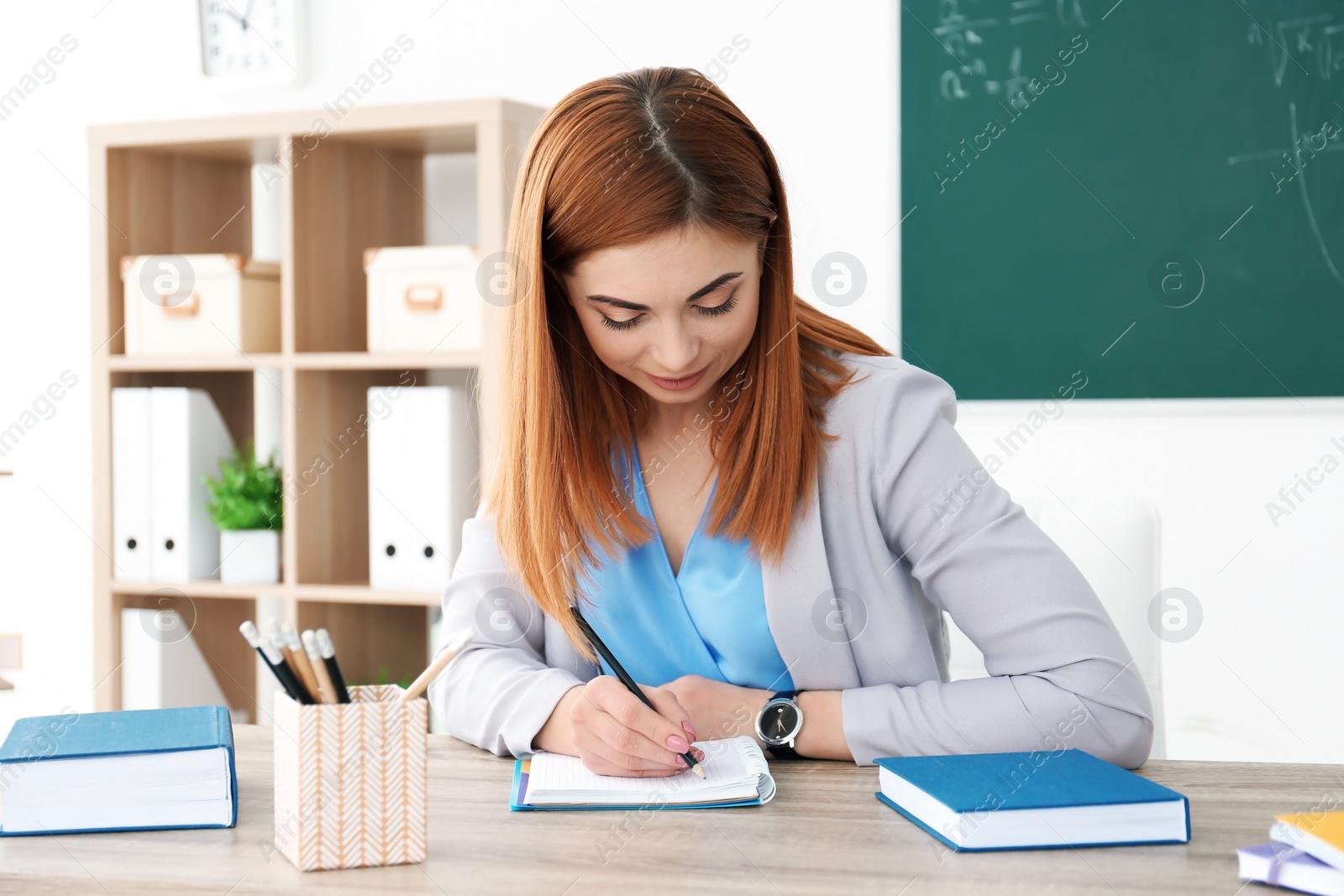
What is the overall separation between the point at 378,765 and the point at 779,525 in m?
0.54

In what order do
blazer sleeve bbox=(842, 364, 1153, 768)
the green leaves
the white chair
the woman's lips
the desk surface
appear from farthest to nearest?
the green leaves → the white chair → the woman's lips → blazer sleeve bbox=(842, 364, 1153, 768) → the desk surface

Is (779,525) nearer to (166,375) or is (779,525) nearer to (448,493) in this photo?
(448,493)

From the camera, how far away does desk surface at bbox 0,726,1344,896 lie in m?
0.72

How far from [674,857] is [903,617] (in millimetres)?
537

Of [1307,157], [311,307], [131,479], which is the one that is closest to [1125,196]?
[1307,157]

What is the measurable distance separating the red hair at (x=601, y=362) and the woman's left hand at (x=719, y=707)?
6.4 inches

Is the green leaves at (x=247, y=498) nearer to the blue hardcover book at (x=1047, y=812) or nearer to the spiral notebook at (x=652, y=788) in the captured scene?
the spiral notebook at (x=652, y=788)

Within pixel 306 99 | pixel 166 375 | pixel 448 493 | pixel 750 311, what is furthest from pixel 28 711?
pixel 750 311

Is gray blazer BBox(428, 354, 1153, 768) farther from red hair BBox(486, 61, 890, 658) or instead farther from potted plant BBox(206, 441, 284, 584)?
potted plant BBox(206, 441, 284, 584)

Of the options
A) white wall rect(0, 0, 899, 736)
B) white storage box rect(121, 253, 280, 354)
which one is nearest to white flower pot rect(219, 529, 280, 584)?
white storage box rect(121, 253, 280, 354)

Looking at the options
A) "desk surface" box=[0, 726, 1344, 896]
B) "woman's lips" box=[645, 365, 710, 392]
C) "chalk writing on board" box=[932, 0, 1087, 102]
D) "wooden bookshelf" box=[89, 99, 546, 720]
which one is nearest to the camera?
"desk surface" box=[0, 726, 1344, 896]

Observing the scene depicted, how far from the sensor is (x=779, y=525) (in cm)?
120

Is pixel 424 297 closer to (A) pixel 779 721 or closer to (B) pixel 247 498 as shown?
(B) pixel 247 498

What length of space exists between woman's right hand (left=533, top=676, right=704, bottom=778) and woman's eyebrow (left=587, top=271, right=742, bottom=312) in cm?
34
